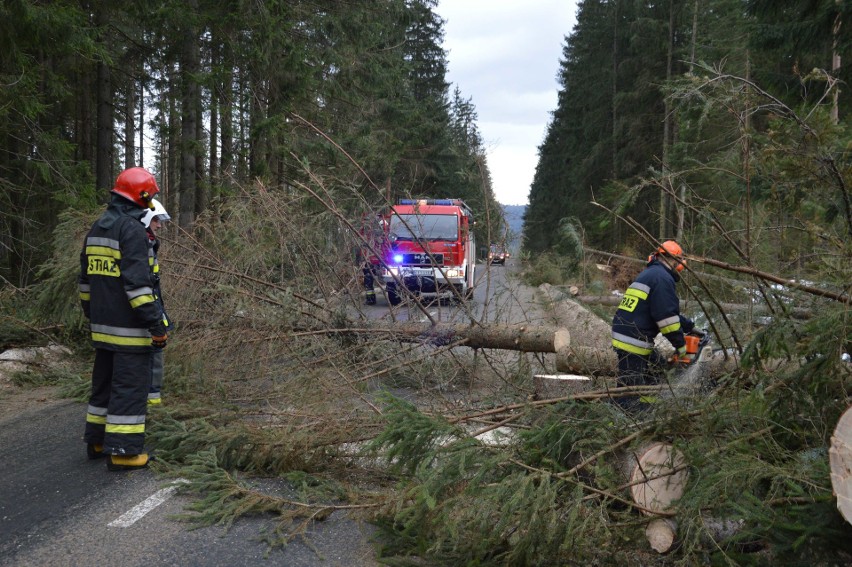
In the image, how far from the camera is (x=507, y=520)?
2936 millimetres

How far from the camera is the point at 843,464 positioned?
2.43 meters

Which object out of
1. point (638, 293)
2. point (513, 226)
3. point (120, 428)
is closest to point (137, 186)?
point (120, 428)

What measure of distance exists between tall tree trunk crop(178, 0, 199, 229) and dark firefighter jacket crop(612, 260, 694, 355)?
1068 cm

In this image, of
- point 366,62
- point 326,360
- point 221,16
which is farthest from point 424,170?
point 326,360

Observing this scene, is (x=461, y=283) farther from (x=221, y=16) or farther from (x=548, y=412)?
(x=221, y=16)

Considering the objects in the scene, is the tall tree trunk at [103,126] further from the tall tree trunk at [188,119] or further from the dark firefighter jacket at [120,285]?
the dark firefighter jacket at [120,285]

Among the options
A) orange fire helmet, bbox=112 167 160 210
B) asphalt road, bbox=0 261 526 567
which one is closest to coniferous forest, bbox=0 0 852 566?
asphalt road, bbox=0 261 526 567

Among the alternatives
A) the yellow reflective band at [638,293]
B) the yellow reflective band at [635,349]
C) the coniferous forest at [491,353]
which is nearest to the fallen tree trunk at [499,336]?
the coniferous forest at [491,353]

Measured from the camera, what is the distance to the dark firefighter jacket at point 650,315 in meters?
5.18

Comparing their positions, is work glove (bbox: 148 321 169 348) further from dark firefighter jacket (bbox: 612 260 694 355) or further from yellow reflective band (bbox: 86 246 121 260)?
dark firefighter jacket (bbox: 612 260 694 355)

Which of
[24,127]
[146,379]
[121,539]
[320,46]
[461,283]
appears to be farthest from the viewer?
[320,46]

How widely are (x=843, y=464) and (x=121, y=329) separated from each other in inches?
164

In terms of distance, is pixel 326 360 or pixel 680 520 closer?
pixel 680 520

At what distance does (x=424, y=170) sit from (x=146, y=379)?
25.6m
